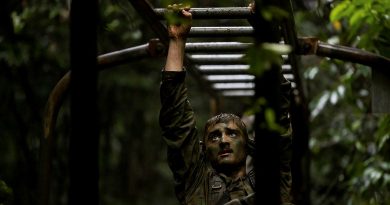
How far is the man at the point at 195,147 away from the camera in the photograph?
9.96ft

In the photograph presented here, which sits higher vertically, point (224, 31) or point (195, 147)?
point (224, 31)

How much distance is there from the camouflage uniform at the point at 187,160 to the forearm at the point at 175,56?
0.09ft

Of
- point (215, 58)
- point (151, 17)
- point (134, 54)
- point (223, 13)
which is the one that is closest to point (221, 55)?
point (215, 58)

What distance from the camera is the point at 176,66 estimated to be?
9.91 feet

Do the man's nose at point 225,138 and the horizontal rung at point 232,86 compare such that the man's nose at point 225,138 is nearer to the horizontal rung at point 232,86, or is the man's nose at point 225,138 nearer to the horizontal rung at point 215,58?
the horizontal rung at point 215,58

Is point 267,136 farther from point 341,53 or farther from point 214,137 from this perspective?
point 341,53

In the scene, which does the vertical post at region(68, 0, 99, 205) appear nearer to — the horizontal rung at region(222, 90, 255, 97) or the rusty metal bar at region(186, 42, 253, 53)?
the rusty metal bar at region(186, 42, 253, 53)

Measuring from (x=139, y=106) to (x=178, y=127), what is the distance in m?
7.31

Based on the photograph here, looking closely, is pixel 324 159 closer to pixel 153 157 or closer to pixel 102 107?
pixel 102 107

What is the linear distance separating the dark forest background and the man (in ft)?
1.31

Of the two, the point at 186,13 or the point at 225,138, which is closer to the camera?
the point at 186,13

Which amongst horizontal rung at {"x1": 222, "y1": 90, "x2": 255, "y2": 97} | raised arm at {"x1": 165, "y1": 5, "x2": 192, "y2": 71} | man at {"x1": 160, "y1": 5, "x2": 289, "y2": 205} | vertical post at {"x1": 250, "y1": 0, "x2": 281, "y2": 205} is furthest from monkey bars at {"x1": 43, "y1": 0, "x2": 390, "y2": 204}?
vertical post at {"x1": 250, "y1": 0, "x2": 281, "y2": 205}

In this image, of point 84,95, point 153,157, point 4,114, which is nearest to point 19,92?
point 4,114

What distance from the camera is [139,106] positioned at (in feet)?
34.1
